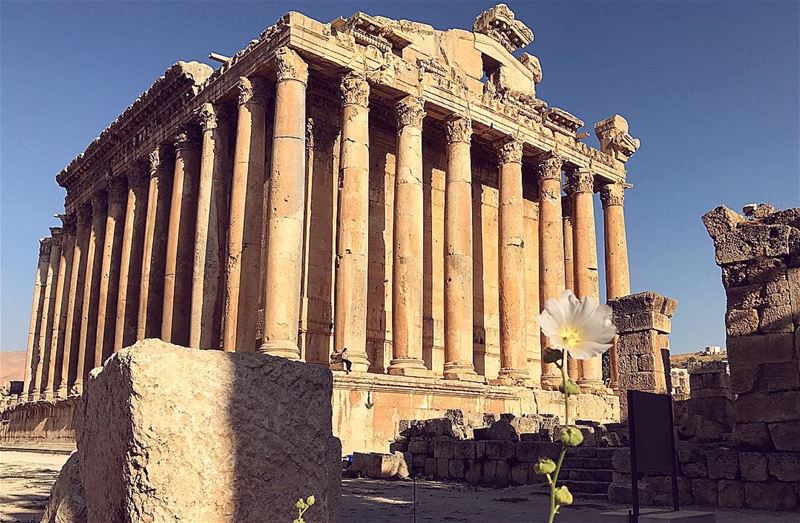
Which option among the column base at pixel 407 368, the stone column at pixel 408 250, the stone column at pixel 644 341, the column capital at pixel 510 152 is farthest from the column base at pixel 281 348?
the column capital at pixel 510 152

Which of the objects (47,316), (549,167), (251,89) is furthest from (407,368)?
(47,316)

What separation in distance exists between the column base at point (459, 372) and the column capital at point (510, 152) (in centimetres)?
761

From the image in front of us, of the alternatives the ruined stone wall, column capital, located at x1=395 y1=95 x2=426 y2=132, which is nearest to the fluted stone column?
column capital, located at x1=395 y1=95 x2=426 y2=132

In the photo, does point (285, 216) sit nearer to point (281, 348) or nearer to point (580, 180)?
point (281, 348)

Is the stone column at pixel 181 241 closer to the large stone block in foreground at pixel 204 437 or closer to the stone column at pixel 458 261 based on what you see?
the stone column at pixel 458 261

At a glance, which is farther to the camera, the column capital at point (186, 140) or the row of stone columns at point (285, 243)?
the column capital at point (186, 140)

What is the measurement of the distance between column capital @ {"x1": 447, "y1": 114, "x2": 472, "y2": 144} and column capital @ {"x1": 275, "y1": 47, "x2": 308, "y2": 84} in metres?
5.79

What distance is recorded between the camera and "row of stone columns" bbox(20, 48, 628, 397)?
61.5 feet

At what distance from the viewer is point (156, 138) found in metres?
25.8

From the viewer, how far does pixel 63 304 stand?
110 ft

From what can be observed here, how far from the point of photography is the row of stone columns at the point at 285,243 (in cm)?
1873

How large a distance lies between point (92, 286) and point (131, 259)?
4.31 meters

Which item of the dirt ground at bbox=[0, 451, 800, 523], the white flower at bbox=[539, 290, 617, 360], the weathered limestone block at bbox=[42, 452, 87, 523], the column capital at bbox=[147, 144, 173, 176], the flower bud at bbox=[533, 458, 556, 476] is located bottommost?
the dirt ground at bbox=[0, 451, 800, 523]

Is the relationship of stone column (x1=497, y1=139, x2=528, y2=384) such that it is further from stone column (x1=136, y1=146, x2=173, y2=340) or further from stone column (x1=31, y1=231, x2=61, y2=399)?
stone column (x1=31, y1=231, x2=61, y2=399)
